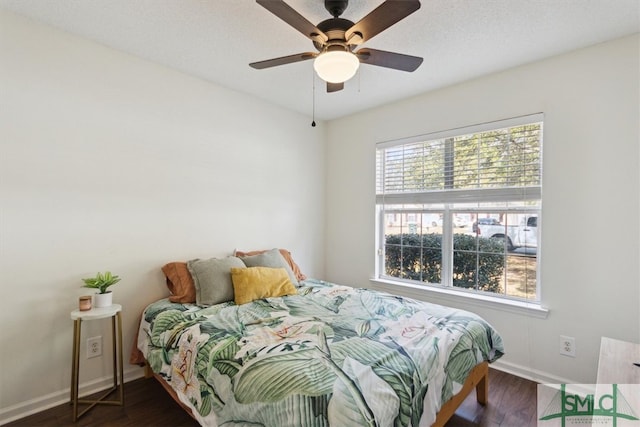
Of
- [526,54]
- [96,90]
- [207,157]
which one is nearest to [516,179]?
[526,54]

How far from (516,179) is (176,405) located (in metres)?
3.06

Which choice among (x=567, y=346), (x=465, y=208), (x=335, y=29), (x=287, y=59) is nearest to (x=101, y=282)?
(x=287, y=59)

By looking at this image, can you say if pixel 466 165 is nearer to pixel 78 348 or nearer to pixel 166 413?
pixel 166 413

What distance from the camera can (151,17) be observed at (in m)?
1.95

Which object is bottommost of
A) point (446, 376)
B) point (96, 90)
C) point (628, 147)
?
point (446, 376)

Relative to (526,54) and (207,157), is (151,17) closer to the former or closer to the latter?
(207,157)

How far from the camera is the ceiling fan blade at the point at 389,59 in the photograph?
1.74 m

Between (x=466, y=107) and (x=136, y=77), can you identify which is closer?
(x=136, y=77)

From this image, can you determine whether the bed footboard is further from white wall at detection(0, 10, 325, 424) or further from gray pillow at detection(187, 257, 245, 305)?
white wall at detection(0, 10, 325, 424)

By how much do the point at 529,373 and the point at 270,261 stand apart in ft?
7.48

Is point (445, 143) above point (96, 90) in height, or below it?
below

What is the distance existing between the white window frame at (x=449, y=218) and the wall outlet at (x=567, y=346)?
0.64ft

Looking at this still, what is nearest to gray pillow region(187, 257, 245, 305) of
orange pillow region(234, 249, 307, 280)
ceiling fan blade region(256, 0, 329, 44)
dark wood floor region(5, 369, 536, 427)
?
orange pillow region(234, 249, 307, 280)

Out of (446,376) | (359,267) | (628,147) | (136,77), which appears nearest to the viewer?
(446,376)
